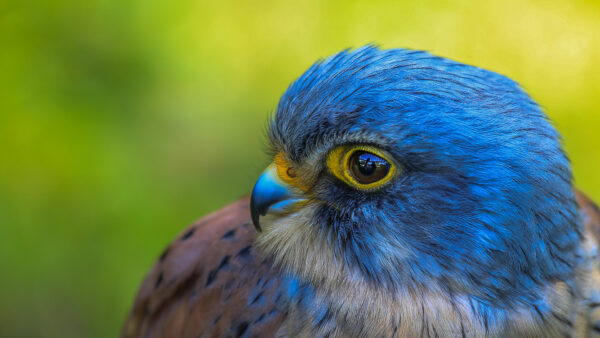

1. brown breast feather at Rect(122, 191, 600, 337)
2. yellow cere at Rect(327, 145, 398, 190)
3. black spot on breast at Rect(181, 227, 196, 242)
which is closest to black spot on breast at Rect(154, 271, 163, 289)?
brown breast feather at Rect(122, 191, 600, 337)

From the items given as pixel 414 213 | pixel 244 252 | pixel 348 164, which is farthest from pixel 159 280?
pixel 414 213

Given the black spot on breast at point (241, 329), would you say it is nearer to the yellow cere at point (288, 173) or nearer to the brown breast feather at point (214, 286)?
the brown breast feather at point (214, 286)

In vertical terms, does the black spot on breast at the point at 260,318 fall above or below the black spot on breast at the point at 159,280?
above

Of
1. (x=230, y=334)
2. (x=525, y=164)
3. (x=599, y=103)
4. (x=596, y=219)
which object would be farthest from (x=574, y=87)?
(x=230, y=334)

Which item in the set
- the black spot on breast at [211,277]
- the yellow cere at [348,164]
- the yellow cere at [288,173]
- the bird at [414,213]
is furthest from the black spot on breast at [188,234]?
the yellow cere at [348,164]

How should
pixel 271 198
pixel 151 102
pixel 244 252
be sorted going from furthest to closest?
pixel 151 102, pixel 244 252, pixel 271 198

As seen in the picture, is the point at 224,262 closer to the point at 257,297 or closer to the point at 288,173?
the point at 257,297
